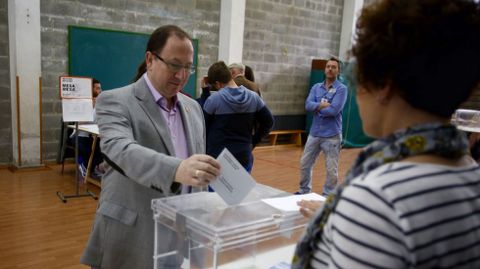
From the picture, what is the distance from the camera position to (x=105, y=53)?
580cm

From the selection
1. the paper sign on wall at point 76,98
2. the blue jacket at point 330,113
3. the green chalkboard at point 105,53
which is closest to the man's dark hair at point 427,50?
the blue jacket at point 330,113

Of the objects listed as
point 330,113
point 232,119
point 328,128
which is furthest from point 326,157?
point 232,119

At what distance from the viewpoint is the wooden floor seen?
2.94 metres

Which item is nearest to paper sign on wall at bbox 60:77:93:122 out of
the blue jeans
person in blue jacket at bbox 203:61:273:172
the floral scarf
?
person in blue jacket at bbox 203:61:273:172

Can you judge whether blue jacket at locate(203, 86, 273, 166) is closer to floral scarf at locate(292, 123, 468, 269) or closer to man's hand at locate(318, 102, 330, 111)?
man's hand at locate(318, 102, 330, 111)

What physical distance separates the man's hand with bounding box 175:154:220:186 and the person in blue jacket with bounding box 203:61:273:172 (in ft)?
7.12

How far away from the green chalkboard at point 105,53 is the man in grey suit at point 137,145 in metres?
4.48

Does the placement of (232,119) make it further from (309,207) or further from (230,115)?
(309,207)

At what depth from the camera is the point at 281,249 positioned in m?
1.21

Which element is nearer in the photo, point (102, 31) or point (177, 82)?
point (177, 82)

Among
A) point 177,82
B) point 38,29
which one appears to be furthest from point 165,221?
point 38,29

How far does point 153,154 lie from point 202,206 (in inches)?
8.3

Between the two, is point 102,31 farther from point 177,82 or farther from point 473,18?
point 473,18

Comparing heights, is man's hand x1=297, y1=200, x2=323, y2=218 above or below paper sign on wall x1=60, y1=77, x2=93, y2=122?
above
